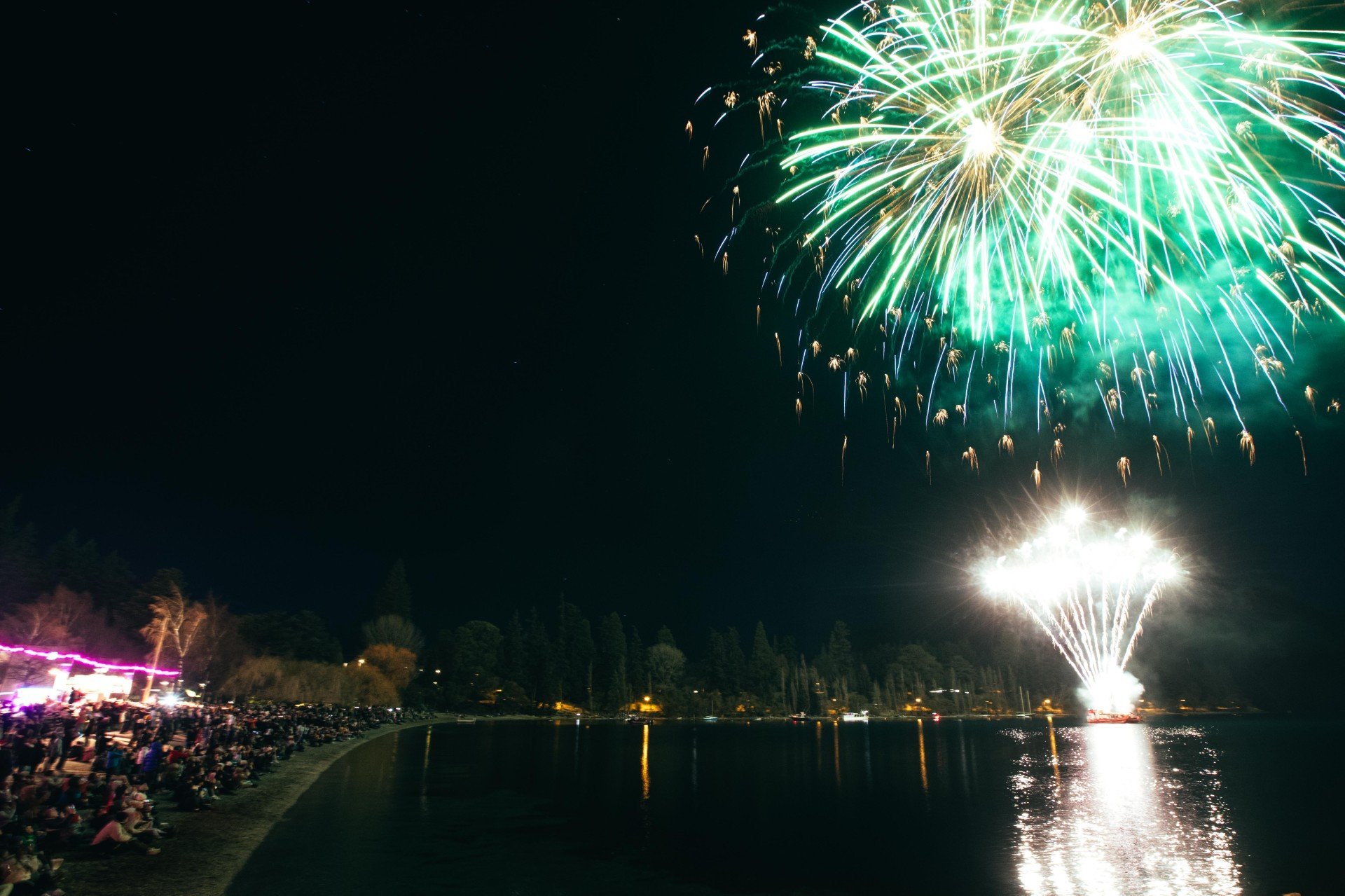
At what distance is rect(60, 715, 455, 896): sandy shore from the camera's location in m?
14.7

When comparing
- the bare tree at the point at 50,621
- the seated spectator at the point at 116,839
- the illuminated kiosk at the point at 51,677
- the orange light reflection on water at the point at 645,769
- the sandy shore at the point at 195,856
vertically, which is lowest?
the orange light reflection on water at the point at 645,769

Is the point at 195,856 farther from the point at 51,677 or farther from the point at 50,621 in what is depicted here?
the point at 50,621

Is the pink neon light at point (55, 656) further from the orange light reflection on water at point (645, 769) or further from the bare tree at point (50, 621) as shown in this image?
the orange light reflection on water at point (645, 769)

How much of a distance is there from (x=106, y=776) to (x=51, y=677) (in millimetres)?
25436

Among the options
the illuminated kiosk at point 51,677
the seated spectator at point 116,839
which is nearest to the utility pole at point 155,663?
the illuminated kiosk at point 51,677

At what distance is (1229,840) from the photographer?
→ 28156 millimetres

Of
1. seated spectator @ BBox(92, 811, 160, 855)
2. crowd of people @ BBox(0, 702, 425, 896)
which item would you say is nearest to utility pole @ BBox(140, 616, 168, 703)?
crowd of people @ BBox(0, 702, 425, 896)

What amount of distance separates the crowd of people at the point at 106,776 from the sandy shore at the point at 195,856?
415mm

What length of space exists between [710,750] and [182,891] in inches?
2309

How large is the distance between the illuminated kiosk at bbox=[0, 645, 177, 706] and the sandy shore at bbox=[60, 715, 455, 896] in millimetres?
16154

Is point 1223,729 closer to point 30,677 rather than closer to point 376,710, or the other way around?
point 376,710

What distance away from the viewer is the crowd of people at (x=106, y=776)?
47.5 ft

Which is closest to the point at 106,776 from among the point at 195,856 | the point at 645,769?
the point at 195,856

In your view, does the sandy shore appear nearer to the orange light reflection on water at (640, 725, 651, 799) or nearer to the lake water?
the lake water
